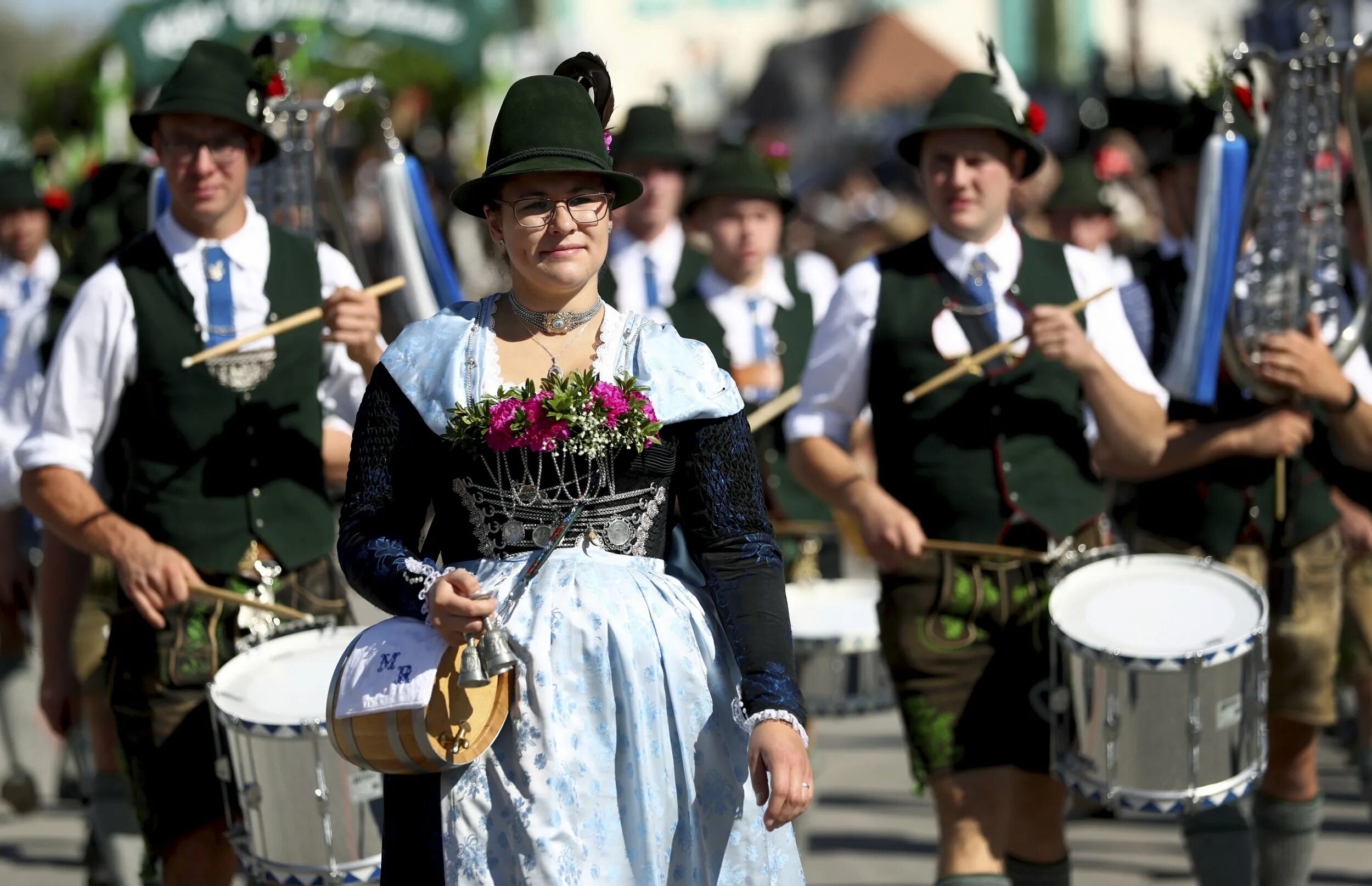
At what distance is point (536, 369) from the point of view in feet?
10.9

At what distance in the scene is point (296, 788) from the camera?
418cm

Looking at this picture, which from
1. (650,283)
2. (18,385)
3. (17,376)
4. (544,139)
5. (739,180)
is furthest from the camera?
(650,283)

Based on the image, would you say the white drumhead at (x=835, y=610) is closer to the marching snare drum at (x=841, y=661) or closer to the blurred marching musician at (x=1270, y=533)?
the marching snare drum at (x=841, y=661)

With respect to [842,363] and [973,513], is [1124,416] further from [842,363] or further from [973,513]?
[842,363]

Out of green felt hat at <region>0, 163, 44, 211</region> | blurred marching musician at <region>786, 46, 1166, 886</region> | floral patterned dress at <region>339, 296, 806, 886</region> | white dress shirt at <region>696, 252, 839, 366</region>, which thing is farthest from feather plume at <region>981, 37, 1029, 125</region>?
green felt hat at <region>0, 163, 44, 211</region>

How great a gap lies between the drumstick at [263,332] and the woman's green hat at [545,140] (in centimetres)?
138

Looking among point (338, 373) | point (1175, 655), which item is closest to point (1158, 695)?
Result: point (1175, 655)

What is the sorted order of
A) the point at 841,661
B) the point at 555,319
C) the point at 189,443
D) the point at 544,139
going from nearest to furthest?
1. the point at 544,139
2. the point at 555,319
3. the point at 189,443
4. the point at 841,661

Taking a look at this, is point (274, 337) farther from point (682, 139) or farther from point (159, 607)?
point (682, 139)

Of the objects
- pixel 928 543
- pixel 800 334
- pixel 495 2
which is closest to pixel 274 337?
pixel 928 543

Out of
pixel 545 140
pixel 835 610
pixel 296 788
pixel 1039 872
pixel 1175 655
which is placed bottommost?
pixel 1039 872

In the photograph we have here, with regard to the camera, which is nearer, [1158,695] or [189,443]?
[1158,695]

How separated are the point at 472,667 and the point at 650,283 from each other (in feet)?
16.6

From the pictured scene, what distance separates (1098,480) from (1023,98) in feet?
3.31
